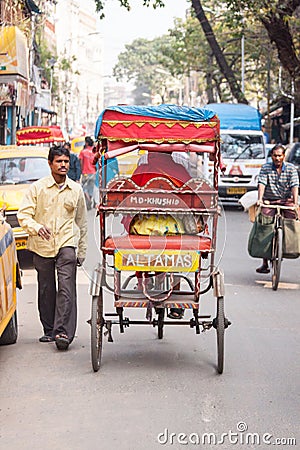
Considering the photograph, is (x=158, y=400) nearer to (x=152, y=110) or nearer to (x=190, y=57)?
(x=152, y=110)

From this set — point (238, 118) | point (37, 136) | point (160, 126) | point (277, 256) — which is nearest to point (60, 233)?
point (160, 126)

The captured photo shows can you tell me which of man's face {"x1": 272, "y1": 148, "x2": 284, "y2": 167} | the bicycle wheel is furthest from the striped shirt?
the bicycle wheel

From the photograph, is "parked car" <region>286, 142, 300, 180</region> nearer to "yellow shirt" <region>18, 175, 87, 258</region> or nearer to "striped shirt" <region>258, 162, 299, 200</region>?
"striped shirt" <region>258, 162, 299, 200</region>

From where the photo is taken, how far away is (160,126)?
7.15m

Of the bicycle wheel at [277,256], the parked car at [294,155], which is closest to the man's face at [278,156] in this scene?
the bicycle wheel at [277,256]

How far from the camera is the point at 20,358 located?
7.57 m

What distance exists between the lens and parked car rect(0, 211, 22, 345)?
7020 millimetres

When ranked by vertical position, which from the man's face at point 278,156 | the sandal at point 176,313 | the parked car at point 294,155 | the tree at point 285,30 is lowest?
the sandal at point 176,313

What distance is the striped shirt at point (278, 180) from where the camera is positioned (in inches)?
451

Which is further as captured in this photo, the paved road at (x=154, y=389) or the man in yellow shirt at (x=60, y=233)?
the man in yellow shirt at (x=60, y=233)

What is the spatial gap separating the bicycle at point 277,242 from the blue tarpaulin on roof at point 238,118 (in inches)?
567

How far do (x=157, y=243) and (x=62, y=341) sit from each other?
147cm

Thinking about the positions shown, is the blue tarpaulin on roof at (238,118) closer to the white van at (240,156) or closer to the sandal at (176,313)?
the white van at (240,156)

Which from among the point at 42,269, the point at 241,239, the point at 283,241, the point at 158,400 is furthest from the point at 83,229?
the point at 241,239
